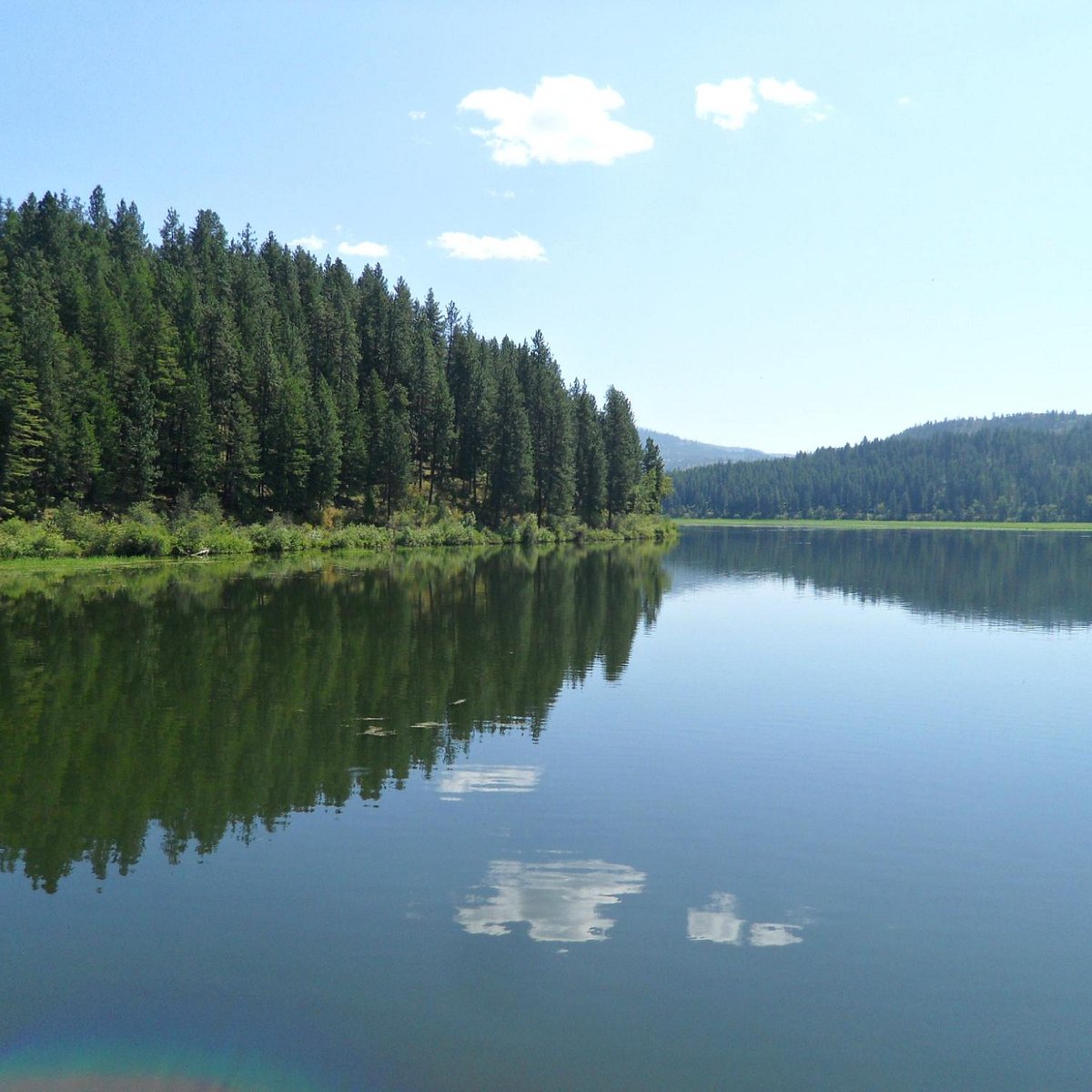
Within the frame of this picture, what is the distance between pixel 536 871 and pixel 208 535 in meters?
60.7

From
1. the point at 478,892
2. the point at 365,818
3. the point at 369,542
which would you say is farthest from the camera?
the point at 369,542

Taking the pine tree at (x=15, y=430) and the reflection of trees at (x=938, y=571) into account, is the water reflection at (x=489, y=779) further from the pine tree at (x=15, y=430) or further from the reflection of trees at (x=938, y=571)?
the pine tree at (x=15, y=430)

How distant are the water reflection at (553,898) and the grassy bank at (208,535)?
53587mm

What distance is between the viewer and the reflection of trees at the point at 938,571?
43.8 meters

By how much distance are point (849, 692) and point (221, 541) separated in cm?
5508

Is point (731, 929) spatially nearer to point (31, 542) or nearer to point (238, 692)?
point (238, 692)

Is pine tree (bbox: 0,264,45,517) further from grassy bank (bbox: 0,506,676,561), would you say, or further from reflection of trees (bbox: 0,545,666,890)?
reflection of trees (bbox: 0,545,666,890)

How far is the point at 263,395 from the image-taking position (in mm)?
81562

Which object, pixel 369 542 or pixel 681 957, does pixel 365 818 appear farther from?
pixel 369 542

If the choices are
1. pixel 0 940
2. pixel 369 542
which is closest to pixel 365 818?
pixel 0 940

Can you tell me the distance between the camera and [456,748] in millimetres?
17094

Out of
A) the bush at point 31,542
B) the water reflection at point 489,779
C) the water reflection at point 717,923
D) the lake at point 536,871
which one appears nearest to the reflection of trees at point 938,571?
the lake at point 536,871

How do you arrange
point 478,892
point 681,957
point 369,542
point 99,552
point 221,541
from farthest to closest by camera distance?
point 369,542 → point 221,541 → point 99,552 → point 478,892 → point 681,957

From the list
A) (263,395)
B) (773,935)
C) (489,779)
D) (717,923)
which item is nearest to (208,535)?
(263,395)
